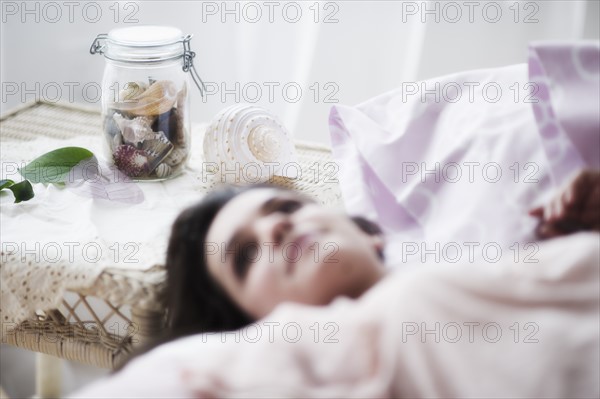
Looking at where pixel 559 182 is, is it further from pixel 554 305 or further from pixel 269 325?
pixel 269 325

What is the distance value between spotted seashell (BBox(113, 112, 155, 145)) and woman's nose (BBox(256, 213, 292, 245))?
346 millimetres

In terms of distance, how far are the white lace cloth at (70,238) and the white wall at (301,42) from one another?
444 millimetres

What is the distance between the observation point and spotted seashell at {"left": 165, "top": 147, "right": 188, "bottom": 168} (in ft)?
3.06

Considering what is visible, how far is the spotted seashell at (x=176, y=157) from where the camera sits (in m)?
0.93

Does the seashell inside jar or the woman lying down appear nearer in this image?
the woman lying down

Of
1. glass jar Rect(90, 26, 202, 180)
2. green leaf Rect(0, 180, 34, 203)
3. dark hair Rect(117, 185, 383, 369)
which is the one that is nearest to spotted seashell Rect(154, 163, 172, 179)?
glass jar Rect(90, 26, 202, 180)

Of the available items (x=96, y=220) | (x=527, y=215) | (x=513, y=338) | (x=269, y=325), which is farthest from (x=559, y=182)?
(x=96, y=220)

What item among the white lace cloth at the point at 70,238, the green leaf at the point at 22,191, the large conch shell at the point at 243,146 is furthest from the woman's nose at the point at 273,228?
the green leaf at the point at 22,191

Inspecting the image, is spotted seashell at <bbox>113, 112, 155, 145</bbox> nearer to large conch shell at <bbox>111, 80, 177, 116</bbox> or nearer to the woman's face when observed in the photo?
large conch shell at <bbox>111, 80, 177, 116</bbox>

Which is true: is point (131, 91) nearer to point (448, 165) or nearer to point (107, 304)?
point (107, 304)

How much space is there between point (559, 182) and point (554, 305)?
120 mm

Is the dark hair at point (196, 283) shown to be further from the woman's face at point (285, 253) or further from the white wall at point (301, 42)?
the white wall at point (301, 42)

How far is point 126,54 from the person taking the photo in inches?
35.6

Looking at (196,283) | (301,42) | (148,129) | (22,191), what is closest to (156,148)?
(148,129)
